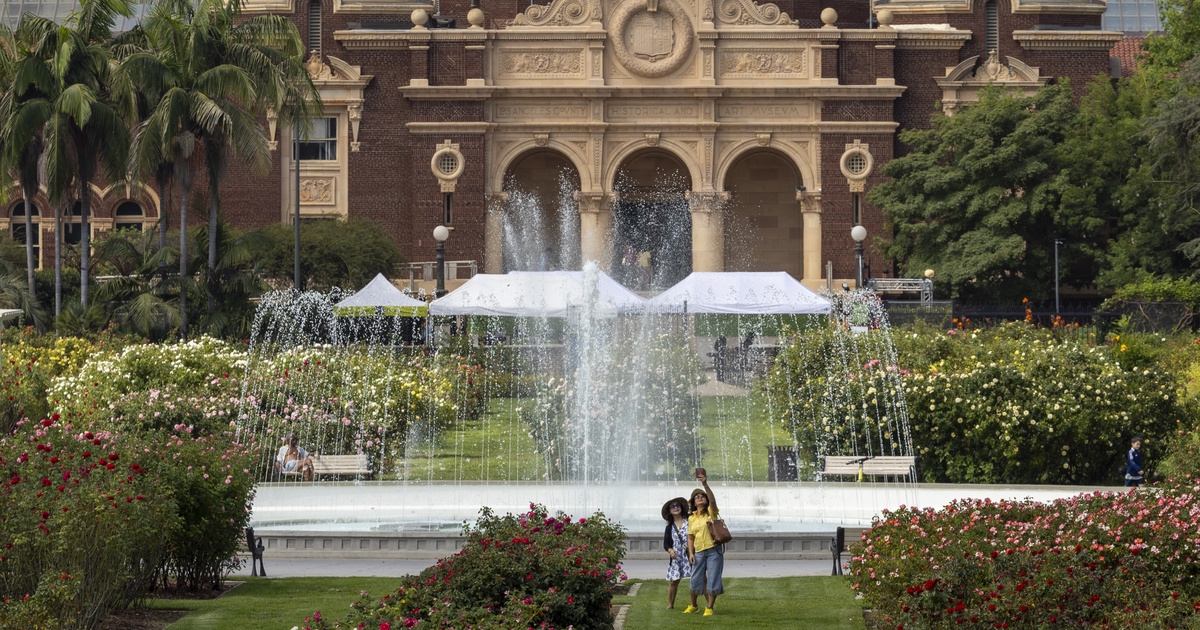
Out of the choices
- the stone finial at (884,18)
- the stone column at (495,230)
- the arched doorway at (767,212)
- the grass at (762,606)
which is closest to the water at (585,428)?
the grass at (762,606)

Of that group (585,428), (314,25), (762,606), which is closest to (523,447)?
(585,428)

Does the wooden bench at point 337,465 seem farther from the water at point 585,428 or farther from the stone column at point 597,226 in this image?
the stone column at point 597,226

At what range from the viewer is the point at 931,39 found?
46.2m

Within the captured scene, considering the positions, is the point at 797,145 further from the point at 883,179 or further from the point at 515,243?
the point at 515,243

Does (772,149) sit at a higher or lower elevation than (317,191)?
higher

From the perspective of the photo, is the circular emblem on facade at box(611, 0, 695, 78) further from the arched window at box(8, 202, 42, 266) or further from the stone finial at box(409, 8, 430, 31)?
the arched window at box(8, 202, 42, 266)

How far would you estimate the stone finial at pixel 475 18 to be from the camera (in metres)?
45.4

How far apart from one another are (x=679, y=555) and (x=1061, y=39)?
3845 centimetres

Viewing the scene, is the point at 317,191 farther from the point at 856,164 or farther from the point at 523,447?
the point at 523,447

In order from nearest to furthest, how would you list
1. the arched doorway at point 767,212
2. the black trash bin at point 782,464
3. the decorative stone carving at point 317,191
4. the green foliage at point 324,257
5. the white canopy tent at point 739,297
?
the black trash bin at point 782,464 < the white canopy tent at point 739,297 < the green foliage at point 324,257 < the decorative stone carving at point 317,191 < the arched doorway at point 767,212

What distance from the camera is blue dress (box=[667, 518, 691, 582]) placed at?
1261cm

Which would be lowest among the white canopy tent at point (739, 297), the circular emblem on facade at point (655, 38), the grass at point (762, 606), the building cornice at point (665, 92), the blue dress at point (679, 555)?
the grass at point (762, 606)

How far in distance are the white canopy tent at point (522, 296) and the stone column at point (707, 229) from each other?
14424mm

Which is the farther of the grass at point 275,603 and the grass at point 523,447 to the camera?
the grass at point 523,447
